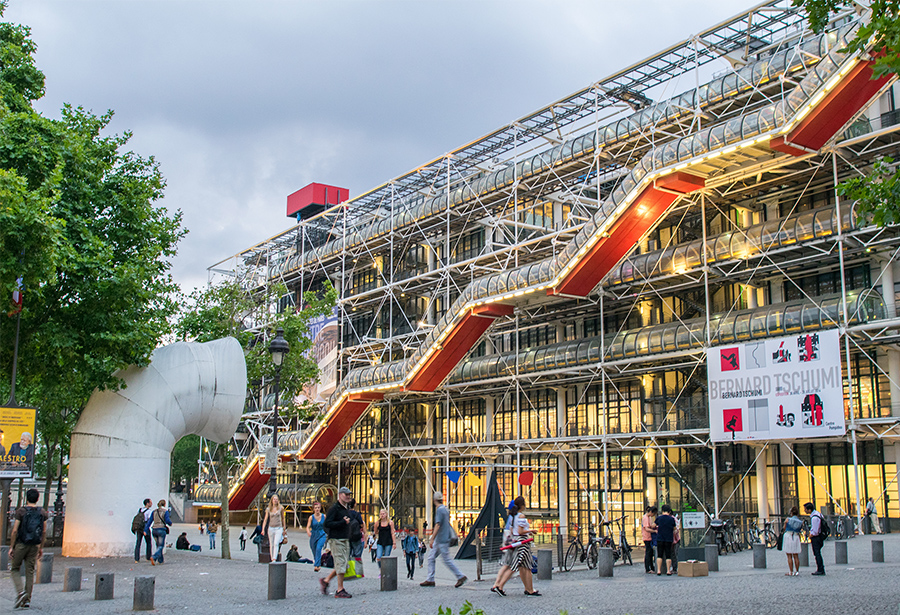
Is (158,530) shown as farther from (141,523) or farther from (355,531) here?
(355,531)

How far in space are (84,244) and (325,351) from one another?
26.4 m

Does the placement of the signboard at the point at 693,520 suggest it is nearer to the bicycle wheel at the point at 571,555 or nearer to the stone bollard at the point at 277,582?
the bicycle wheel at the point at 571,555

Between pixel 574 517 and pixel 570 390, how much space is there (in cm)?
495

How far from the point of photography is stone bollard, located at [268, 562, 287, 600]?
491 inches

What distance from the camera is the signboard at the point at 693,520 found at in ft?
62.7

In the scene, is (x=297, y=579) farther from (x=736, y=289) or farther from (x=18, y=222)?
(x=736, y=289)

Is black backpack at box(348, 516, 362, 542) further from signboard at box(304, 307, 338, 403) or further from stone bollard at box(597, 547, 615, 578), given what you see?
signboard at box(304, 307, 338, 403)

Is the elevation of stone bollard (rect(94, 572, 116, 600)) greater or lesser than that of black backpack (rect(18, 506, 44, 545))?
lesser

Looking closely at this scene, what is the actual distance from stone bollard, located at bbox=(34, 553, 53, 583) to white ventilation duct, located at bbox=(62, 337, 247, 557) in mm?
5198

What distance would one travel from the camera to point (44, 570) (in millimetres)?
14836

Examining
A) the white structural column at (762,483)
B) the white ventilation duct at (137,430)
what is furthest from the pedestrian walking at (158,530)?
the white structural column at (762,483)

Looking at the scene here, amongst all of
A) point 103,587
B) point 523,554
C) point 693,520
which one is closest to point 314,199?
point 693,520

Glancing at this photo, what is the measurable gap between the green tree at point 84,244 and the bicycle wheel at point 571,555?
34.2 feet

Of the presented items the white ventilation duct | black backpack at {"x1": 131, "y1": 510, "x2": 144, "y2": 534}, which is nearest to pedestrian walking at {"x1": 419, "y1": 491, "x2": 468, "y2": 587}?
black backpack at {"x1": 131, "y1": 510, "x2": 144, "y2": 534}
